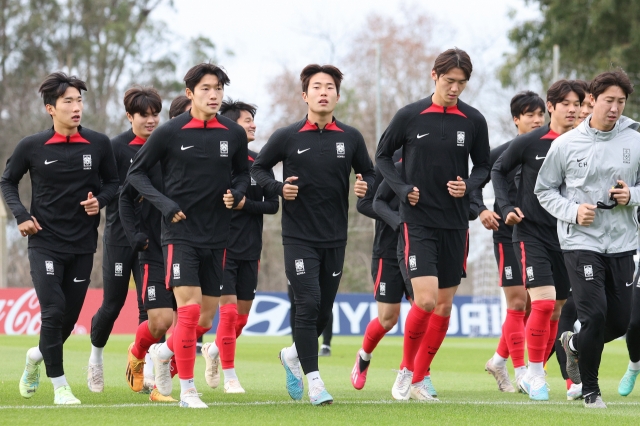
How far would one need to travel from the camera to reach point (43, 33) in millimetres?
46656

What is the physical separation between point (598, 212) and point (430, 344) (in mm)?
2046

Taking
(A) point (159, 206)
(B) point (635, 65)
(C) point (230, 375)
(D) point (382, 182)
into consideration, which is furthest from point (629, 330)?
(B) point (635, 65)

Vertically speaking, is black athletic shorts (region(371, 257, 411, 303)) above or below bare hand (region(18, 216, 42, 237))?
below

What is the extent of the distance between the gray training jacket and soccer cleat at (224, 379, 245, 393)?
352 cm

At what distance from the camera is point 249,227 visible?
11.5m

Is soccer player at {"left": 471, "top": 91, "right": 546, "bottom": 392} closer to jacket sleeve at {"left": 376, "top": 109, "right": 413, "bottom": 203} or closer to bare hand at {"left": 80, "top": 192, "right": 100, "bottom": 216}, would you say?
jacket sleeve at {"left": 376, "top": 109, "right": 413, "bottom": 203}

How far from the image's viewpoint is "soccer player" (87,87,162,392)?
10.4 metres

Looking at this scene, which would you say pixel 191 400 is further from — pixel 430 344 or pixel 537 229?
pixel 537 229

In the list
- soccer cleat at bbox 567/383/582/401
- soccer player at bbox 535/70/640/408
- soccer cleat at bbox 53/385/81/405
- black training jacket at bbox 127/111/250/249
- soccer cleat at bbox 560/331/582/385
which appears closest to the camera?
soccer player at bbox 535/70/640/408

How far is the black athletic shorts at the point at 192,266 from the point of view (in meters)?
8.61

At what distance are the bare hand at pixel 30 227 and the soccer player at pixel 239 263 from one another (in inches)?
95.9

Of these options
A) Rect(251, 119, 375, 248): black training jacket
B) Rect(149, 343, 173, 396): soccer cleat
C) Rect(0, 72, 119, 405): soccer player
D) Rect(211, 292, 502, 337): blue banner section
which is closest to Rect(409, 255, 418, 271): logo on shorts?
Rect(251, 119, 375, 248): black training jacket

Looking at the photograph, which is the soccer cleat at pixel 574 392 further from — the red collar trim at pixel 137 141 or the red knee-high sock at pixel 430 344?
the red collar trim at pixel 137 141

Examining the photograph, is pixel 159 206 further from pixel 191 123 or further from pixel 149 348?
pixel 149 348
